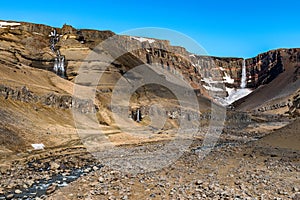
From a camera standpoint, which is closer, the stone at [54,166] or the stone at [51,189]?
the stone at [51,189]

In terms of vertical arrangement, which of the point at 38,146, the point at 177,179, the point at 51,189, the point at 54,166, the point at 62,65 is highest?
the point at 62,65

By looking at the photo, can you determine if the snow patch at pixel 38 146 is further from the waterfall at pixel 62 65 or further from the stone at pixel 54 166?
Result: the waterfall at pixel 62 65

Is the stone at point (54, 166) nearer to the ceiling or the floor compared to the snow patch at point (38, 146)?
nearer to the ceiling

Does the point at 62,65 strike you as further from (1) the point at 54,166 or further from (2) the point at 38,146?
(1) the point at 54,166

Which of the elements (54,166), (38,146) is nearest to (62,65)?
(38,146)

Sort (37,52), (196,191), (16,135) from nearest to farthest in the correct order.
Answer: (196,191) → (16,135) → (37,52)

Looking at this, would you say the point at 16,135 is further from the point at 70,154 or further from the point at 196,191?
the point at 196,191

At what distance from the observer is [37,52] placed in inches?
5177

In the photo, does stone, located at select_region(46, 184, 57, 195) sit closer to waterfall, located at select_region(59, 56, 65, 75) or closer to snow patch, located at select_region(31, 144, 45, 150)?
snow patch, located at select_region(31, 144, 45, 150)

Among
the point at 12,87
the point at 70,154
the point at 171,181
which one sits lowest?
the point at 70,154

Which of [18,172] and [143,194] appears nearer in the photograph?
[143,194]

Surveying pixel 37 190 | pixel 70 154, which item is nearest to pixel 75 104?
Answer: pixel 70 154

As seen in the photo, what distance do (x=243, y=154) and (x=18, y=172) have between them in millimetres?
21467

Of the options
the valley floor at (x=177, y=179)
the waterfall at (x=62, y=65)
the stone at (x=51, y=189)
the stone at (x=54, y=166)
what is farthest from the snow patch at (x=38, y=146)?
the waterfall at (x=62, y=65)
